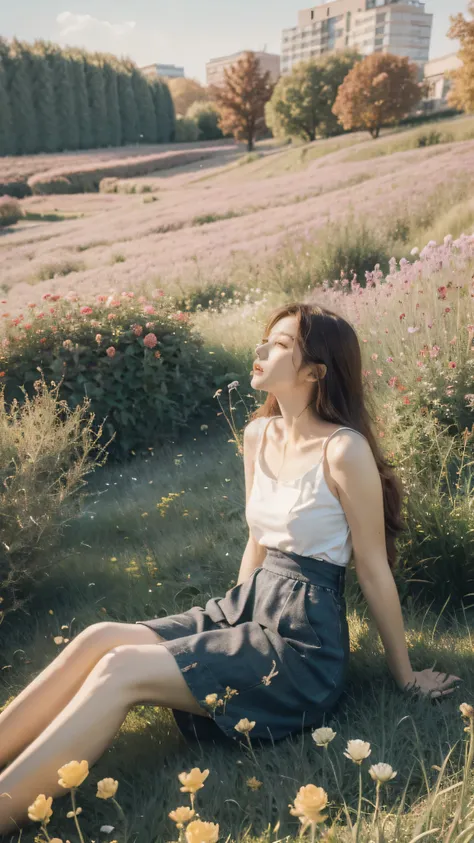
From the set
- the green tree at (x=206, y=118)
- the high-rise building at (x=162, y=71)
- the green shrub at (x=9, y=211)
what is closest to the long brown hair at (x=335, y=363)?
the green shrub at (x=9, y=211)

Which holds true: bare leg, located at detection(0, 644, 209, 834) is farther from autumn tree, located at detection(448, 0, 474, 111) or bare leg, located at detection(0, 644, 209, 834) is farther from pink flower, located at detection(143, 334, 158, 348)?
autumn tree, located at detection(448, 0, 474, 111)

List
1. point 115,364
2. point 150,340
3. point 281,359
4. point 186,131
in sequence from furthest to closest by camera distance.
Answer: point 186,131
point 115,364
point 150,340
point 281,359

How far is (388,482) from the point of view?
2053 mm

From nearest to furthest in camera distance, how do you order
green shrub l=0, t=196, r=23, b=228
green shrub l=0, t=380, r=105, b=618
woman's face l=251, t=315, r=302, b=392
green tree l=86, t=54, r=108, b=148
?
woman's face l=251, t=315, r=302, b=392 → green shrub l=0, t=380, r=105, b=618 → green shrub l=0, t=196, r=23, b=228 → green tree l=86, t=54, r=108, b=148

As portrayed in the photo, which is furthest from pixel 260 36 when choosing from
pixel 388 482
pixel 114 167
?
pixel 388 482

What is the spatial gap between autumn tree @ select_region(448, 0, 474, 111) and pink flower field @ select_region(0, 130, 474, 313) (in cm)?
65

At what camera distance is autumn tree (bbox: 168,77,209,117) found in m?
7.77

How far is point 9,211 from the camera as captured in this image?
7.10m

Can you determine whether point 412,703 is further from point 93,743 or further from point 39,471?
point 39,471

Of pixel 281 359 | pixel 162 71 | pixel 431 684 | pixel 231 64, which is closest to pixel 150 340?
pixel 281 359

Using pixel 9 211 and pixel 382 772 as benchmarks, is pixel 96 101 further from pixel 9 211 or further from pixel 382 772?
pixel 382 772

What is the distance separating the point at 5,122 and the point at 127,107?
191cm

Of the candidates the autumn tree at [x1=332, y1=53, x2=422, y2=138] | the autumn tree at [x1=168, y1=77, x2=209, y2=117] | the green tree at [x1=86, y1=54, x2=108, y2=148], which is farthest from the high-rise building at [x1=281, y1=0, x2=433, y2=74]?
the green tree at [x1=86, y1=54, x2=108, y2=148]

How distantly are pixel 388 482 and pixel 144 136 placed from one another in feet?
25.9
